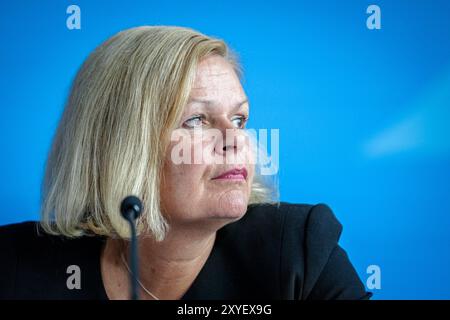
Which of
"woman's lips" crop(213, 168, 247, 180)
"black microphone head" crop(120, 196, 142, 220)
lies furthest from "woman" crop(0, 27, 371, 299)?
"black microphone head" crop(120, 196, 142, 220)

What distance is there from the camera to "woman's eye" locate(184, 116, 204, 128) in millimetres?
1137

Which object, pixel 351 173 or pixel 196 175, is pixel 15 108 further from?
pixel 351 173

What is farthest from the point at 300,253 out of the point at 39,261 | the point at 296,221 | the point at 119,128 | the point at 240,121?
the point at 39,261

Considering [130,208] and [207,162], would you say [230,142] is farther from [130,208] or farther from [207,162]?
[130,208]

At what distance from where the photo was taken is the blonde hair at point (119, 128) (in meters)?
1.13

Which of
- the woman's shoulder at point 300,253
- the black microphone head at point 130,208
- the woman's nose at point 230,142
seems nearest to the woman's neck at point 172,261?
the woman's shoulder at point 300,253

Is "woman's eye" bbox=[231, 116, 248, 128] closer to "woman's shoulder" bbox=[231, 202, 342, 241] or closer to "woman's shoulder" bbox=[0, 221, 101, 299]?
"woman's shoulder" bbox=[231, 202, 342, 241]

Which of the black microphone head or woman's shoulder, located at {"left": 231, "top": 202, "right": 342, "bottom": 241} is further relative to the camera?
woman's shoulder, located at {"left": 231, "top": 202, "right": 342, "bottom": 241}

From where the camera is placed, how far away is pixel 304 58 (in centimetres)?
173

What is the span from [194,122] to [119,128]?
17 centimetres

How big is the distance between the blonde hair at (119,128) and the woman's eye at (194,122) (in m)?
0.03

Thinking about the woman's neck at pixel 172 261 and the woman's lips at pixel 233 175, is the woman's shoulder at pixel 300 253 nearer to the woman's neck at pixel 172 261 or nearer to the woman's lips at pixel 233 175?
the woman's neck at pixel 172 261
